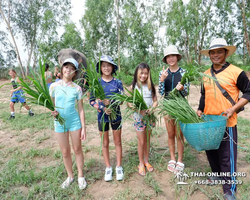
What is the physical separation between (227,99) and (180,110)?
481 millimetres

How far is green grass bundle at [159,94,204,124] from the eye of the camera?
1538mm

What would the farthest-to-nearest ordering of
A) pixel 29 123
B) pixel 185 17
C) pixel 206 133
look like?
pixel 185 17 → pixel 29 123 → pixel 206 133

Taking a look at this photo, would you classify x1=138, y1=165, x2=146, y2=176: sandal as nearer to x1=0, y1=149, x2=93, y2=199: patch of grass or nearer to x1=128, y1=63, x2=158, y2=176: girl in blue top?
x1=128, y1=63, x2=158, y2=176: girl in blue top

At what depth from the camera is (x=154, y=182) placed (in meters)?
1.95

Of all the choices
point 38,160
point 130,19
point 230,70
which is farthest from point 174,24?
point 38,160

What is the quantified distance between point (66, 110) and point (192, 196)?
1.71 m

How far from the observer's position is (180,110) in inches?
62.2

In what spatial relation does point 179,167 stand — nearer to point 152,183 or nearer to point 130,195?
point 152,183

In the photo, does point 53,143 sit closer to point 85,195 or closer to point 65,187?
point 65,187

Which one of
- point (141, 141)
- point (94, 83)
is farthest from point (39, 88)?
point (141, 141)

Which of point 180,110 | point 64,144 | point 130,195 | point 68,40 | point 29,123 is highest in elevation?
point 68,40

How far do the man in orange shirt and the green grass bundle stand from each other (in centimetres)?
25

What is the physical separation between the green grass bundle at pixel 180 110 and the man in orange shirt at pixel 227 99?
0.25m

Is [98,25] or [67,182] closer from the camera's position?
[67,182]
